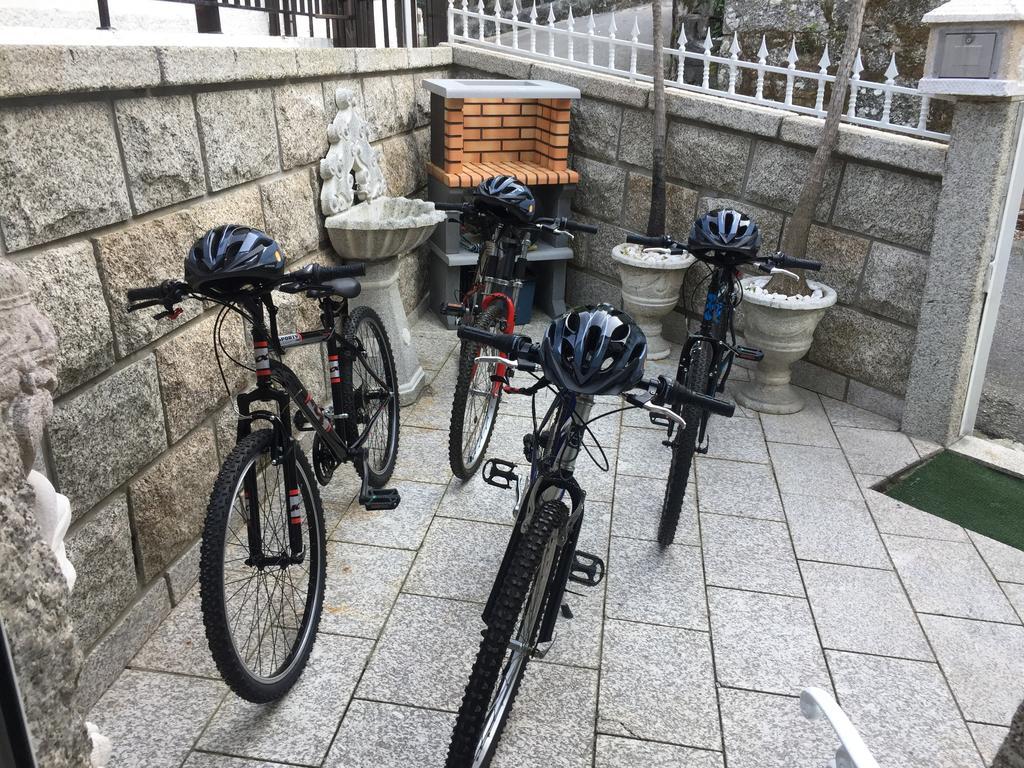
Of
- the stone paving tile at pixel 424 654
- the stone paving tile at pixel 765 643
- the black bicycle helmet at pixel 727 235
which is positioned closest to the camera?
the stone paving tile at pixel 424 654

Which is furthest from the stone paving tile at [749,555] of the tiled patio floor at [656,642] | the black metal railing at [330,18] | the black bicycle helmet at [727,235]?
the black metal railing at [330,18]

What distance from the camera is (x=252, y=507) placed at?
2.45 metres

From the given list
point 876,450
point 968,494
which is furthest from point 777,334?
point 968,494

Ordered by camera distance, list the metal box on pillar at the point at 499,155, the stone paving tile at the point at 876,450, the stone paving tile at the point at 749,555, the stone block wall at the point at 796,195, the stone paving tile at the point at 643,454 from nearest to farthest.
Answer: the stone paving tile at the point at 749,555, the stone paving tile at the point at 643,454, the stone paving tile at the point at 876,450, the stone block wall at the point at 796,195, the metal box on pillar at the point at 499,155

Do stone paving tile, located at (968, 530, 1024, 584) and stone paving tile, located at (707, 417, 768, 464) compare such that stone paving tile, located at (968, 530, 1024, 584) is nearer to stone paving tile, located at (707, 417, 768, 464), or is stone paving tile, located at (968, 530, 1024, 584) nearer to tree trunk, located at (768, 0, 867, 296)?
stone paving tile, located at (707, 417, 768, 464)

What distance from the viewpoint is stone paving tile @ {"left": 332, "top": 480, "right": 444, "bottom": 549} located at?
11.4 feet

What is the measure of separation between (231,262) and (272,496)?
0.81 meters

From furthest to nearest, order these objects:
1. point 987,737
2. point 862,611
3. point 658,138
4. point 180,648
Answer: point 658,138, point 862,611, point 180,648, point 987,737

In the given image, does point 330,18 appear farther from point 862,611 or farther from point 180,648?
point 862,611

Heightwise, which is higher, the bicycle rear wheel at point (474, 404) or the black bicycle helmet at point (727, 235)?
the black bicycle helmet at point (727, 235)

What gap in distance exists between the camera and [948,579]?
132 inches

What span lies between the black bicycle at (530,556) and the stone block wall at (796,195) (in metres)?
2.86

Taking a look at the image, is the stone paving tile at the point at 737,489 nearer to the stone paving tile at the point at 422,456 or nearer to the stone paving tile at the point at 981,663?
the stone paving tile at the point at 981,663

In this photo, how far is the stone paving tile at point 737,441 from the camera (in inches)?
170
